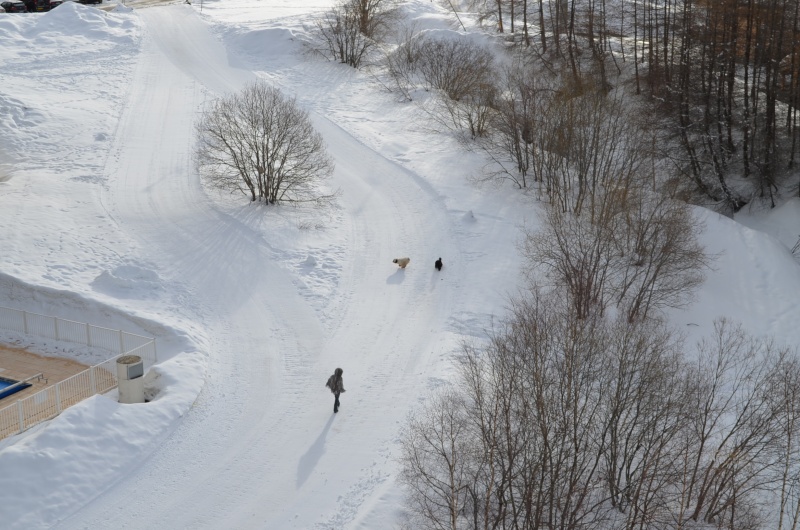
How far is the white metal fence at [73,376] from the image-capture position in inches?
934

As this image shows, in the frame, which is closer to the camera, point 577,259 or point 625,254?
point 577,259

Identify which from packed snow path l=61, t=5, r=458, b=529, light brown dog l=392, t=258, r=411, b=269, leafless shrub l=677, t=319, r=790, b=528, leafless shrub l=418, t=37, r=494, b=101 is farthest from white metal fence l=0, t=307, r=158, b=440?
leafless shrub l=418, t=37, r=494, b=101

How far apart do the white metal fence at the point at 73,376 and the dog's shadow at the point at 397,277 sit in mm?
9246

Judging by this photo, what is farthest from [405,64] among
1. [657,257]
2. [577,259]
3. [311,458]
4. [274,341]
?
[311,458]

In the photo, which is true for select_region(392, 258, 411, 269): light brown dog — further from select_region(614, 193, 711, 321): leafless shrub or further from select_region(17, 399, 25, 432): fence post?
select_region(17, 399, 25, 432): fence post

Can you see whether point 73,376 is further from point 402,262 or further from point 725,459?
point 725,459

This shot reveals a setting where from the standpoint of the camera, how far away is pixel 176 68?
2030 inches

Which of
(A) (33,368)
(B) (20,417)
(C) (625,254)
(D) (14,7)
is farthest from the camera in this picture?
(D) (14,7)

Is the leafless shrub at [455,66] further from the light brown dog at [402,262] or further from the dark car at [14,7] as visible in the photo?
the dark car at [14,7]

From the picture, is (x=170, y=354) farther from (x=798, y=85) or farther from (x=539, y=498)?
(x=798, y=85)

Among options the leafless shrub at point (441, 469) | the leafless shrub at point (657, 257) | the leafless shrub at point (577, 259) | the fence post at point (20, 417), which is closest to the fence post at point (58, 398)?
the fence post at point (20, 417)

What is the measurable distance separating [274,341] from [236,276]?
4611 mm

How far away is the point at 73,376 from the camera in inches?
977

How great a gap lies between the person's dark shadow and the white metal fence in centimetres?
643
